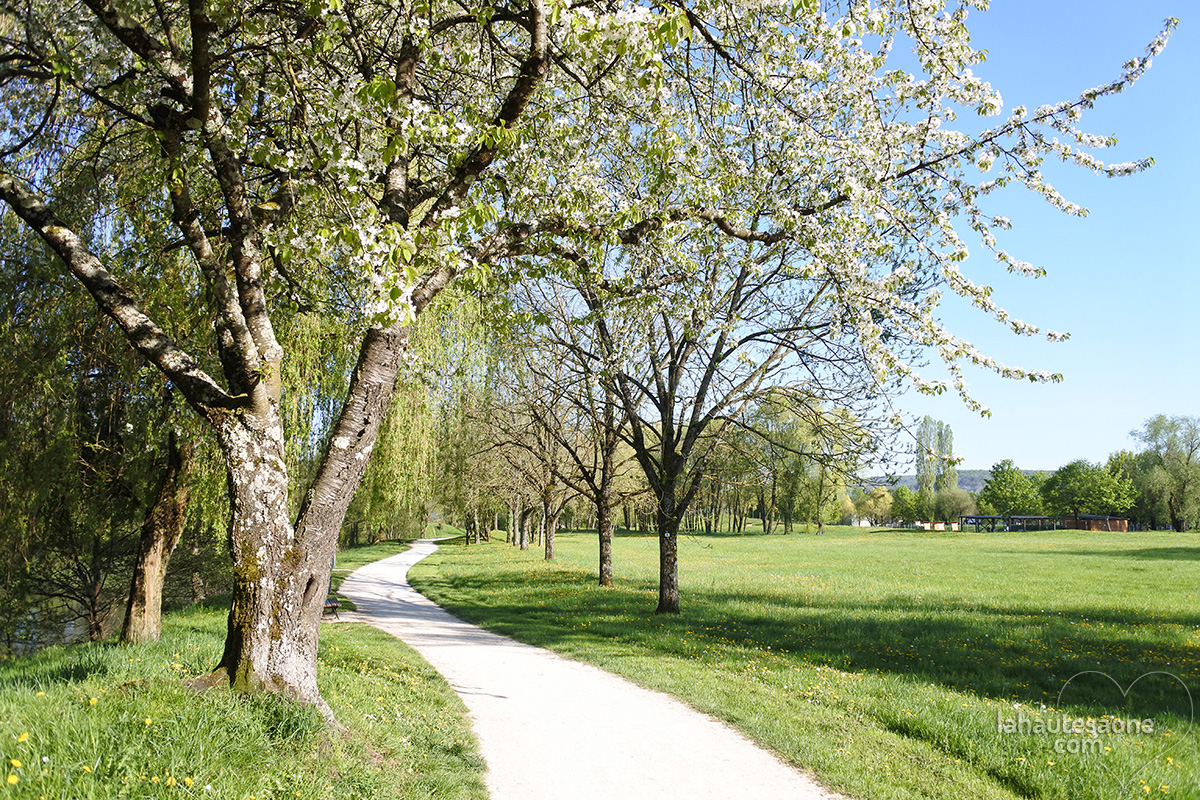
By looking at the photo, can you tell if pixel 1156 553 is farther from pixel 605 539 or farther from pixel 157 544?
pixel 157 544

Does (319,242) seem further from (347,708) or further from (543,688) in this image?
(543,688)

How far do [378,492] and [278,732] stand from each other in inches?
428

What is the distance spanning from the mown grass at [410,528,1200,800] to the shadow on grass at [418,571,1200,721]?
5cm

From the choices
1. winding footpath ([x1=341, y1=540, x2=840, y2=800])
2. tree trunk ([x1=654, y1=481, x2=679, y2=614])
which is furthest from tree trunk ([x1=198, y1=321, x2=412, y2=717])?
tree trunk ([x1=654, y1=481, x2=679, y2=614])

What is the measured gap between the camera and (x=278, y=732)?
4.33 meters

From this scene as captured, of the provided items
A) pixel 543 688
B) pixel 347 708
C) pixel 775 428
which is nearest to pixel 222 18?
pixel 347 708

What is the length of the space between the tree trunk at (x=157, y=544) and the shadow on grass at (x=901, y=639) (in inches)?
216

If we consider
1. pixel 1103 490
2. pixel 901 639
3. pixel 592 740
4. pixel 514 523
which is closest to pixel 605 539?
pixel 901 639

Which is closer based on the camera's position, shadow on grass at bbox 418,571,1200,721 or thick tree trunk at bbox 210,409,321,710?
thick tree trunk at bbox 210,409,321,710

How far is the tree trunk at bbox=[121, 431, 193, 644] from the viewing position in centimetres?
858

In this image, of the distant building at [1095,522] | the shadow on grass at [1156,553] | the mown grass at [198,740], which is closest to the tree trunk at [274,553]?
the mown grass at [198,740]

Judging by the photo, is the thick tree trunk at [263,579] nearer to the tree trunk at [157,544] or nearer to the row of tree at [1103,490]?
the tree trunk at [157,544]

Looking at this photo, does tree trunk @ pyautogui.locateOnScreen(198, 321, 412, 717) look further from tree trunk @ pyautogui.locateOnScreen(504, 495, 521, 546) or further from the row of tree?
the row of tree

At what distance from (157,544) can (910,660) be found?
1087 cm
